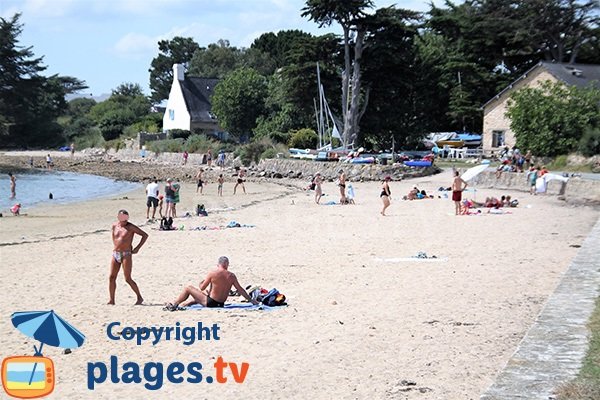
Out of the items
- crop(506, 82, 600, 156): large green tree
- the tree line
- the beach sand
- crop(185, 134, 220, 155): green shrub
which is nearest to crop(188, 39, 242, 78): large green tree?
crop(185, 134, 220, 155): green shrub

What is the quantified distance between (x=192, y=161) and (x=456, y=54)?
2235 cm

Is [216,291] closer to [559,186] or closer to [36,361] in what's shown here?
[36,361]

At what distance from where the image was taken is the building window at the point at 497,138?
45.0 m

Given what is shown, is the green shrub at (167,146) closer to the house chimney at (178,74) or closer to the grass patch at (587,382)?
the house chimney at (178,74)

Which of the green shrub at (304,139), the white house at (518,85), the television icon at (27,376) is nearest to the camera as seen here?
the television icon at (27,376)

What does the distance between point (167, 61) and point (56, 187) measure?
243ft

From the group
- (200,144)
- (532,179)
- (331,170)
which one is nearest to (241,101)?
(200,144)

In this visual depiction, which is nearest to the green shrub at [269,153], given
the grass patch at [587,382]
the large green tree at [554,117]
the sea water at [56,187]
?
the sea water at [56,187]

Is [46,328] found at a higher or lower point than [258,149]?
lower

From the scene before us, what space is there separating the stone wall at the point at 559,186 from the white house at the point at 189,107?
4164 centimetres

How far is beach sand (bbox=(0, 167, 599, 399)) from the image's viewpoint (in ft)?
24.2

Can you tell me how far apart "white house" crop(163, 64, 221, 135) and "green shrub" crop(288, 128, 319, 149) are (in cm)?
2028

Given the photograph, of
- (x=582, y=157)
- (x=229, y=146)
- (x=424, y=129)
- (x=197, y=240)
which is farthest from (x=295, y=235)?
(x=229, y=146)

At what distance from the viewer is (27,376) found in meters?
7.55
